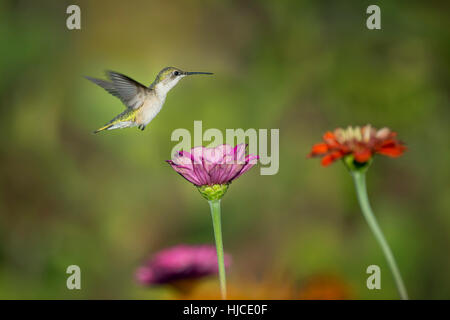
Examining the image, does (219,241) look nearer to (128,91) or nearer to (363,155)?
(363,155)

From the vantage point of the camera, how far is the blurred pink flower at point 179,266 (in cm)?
59

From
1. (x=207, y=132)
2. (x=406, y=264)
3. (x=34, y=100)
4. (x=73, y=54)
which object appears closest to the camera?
(x=406, y=264)

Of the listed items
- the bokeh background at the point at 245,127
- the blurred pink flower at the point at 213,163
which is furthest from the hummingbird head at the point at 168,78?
the bokeh background at the point at 245,127

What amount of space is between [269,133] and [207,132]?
0.17 metres

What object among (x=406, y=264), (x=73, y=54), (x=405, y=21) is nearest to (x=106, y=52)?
(x=73, y=54)

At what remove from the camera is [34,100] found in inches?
54.3

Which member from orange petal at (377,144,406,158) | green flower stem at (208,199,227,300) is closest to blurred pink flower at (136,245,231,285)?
green flower stem at (208,199,227,300)

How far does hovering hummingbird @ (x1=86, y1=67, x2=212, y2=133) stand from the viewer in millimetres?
647

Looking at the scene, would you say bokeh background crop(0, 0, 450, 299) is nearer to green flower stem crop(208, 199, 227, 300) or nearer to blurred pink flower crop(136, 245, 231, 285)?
blurred pink flower crop(136, 245, 231, 285)

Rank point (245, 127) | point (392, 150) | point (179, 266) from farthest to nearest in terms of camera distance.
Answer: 1. point (245, 127)
2. point (179, 266)
3. point (392, 150)

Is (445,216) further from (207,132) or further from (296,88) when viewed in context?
(207,132)

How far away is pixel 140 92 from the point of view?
2.28 ft

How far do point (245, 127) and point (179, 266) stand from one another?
2.54 ft

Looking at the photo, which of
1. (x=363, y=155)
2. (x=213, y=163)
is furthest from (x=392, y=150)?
(x=213, y=163)
